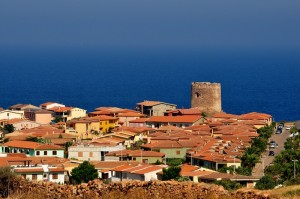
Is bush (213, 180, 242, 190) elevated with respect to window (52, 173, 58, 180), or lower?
lower

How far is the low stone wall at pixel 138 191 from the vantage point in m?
17.5

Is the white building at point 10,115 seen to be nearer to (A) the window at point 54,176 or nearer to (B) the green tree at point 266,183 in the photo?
(A) the window at point 54,176

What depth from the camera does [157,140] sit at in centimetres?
3844

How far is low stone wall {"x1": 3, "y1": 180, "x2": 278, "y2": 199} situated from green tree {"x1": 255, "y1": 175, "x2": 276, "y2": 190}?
795 cm

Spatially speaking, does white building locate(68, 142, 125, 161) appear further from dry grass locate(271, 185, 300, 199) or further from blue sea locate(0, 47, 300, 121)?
blue sea locate(0, 47, 300, 121)

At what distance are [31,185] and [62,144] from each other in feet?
62.8

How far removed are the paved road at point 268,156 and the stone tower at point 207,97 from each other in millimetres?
8662

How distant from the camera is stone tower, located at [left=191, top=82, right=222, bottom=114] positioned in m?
52.8

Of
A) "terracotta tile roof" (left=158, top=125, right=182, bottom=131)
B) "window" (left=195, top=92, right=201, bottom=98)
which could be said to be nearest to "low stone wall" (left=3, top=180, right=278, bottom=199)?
"terracotta tile roof" (left=158, top=125, right=182, bottom=131)

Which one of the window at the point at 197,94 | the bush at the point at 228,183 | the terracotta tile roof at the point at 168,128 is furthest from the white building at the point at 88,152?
the window at the point at 197,94

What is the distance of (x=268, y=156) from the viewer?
35.6 metres

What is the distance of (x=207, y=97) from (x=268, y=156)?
17.7 m

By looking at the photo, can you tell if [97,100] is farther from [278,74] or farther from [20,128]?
[278,74]

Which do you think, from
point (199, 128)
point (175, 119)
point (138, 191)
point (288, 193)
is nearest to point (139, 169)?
point (138, 191)
